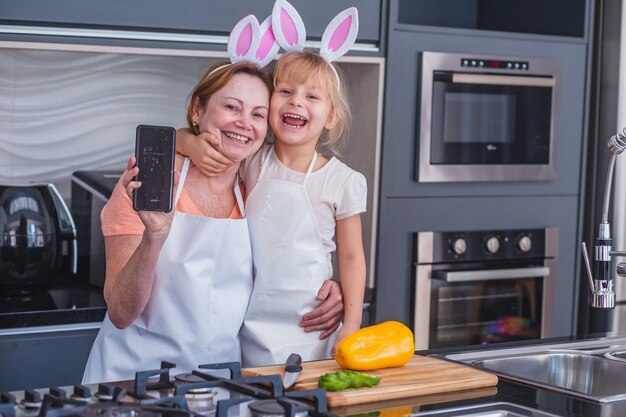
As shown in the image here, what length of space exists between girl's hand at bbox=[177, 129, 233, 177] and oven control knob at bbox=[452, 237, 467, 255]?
1.30 metres

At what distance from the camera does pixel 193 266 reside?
1.94 meters

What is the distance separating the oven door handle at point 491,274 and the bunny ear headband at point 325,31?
3.75 ft

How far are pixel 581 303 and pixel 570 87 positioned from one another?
29.4 inches

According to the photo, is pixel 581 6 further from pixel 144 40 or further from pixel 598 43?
pixel 144 40

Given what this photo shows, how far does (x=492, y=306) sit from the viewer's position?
10.7 feet

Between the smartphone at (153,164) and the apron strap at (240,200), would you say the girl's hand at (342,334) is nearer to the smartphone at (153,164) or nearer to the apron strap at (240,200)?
the apron strap at (240,200)

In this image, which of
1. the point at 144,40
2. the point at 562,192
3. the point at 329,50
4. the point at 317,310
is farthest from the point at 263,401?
the point at 562,192

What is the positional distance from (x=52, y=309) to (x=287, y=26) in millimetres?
998

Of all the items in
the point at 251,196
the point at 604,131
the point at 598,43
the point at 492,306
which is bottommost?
the point at 492,306

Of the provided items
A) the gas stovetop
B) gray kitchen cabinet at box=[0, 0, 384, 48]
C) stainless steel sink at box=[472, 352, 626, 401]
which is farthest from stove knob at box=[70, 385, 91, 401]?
gray kitchen cabinet at box=[0, 0, 384, 48]

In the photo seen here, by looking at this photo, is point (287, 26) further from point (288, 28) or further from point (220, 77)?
point (220, 77)

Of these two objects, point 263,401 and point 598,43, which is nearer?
point 263,401

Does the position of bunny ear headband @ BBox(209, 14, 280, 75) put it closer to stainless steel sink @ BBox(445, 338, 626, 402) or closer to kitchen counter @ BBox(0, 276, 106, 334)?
stainless steel sink @ BBox(445, 338, 626, 402)

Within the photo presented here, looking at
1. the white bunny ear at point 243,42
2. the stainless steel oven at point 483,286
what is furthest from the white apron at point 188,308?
the stainless steel oven at point 483,286
